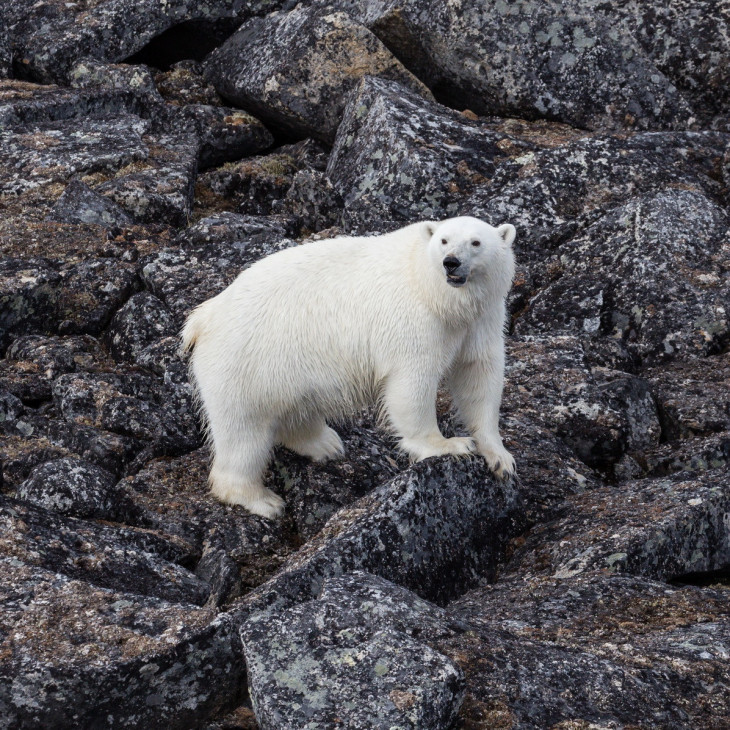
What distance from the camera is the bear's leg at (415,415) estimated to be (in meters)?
6.61

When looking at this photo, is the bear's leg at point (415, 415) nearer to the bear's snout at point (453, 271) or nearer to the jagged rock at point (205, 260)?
the bear's snout at point (453, 271)

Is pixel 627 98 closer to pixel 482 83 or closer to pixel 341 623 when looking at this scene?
pixel 482 83

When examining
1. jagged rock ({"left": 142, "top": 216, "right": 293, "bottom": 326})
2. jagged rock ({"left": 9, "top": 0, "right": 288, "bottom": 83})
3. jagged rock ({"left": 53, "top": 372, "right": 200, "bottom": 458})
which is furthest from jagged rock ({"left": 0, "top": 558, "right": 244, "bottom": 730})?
jagged rock ({"left": 9, "top": 0, "right": 288, "bottom": 83})

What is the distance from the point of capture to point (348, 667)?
406cm

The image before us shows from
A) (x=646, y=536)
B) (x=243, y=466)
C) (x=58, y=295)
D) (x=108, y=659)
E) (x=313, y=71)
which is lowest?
(x=58, y=295)

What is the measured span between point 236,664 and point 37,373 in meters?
4.09

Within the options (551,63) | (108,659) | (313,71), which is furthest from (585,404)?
(313,71)

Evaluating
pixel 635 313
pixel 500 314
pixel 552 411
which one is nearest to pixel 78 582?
pixel 500 314

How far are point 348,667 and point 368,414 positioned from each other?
408cm

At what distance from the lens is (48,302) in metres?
8.87

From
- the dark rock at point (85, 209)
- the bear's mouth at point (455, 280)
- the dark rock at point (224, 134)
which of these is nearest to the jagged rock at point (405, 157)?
the dark rock at point (224, 134)

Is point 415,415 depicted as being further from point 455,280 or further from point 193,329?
point 193,329

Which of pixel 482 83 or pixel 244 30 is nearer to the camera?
pixel 482 83

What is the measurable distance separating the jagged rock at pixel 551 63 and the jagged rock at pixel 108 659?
26.5 feet
